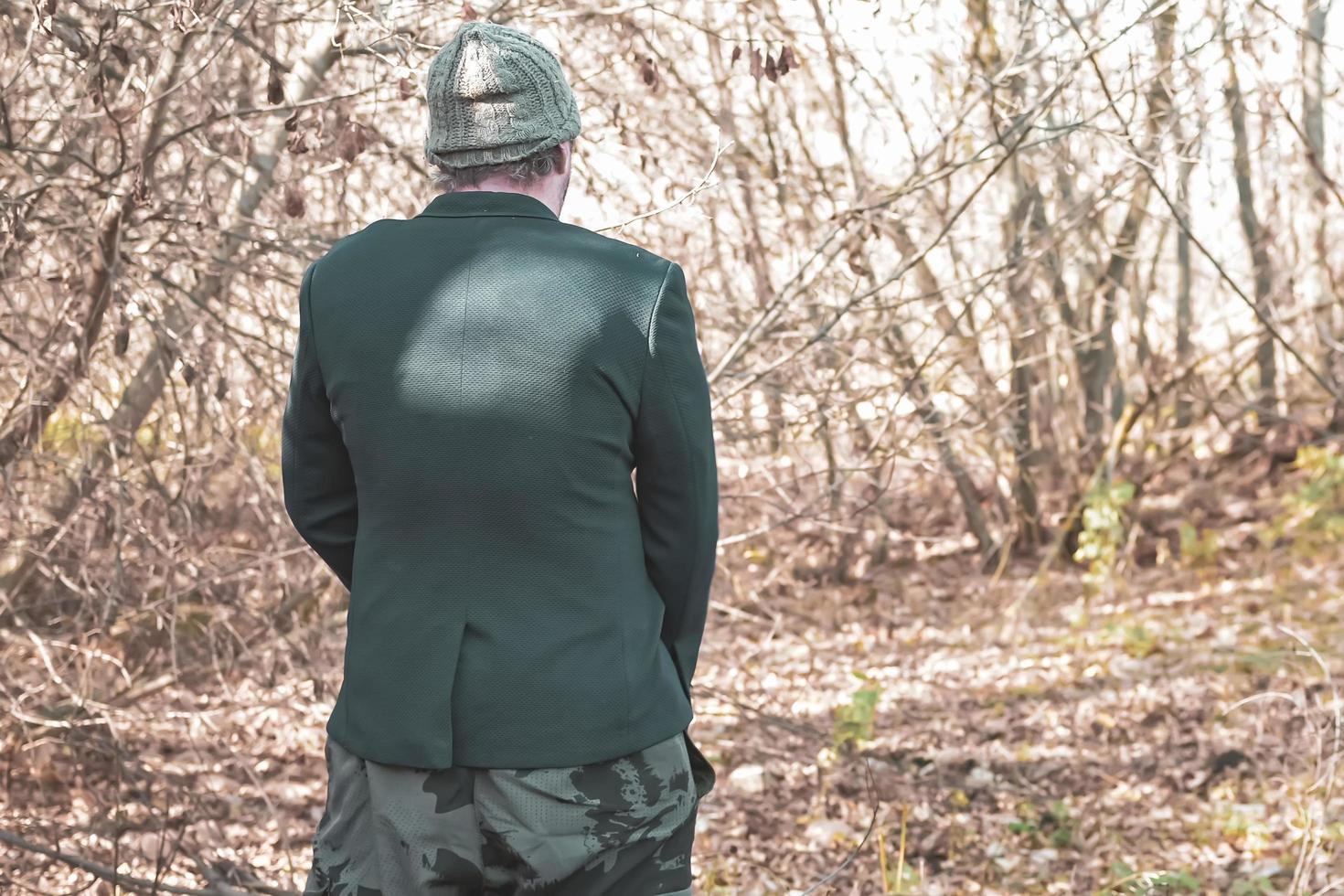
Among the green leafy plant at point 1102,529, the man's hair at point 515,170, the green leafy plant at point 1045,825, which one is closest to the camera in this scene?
the man's hair at point 515,170

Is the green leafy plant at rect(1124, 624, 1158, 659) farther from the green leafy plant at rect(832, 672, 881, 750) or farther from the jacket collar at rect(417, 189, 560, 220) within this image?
the jacket collar at rect(417, 189, 560, 220)

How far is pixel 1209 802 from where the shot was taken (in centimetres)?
489

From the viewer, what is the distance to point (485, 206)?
1832 mm

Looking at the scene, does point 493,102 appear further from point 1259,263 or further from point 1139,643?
point 1259,263

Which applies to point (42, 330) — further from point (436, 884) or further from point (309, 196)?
point (436, 884)

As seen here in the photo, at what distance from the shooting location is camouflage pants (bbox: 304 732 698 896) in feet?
5.82

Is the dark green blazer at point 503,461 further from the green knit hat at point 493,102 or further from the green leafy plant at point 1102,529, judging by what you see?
the green leafy plant at point 1102,529

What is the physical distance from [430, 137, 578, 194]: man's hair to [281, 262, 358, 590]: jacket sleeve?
23cm

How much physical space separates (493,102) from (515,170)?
98 mm

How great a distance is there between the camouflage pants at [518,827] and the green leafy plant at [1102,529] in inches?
245

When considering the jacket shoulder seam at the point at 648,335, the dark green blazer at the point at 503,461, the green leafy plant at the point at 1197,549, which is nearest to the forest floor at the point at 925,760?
the green leafy plant at the point at 1197,549

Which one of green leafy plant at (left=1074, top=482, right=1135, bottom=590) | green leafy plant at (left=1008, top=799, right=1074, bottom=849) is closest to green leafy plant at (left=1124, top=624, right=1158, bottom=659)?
green leafy plant at (left=1074, top=482, right=1135, bottom=590)

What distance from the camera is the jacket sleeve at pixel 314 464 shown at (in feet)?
6.23

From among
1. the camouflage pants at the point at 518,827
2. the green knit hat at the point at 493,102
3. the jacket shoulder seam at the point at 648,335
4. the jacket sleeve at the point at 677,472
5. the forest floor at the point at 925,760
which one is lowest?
the forest floor at the point at 925,760
